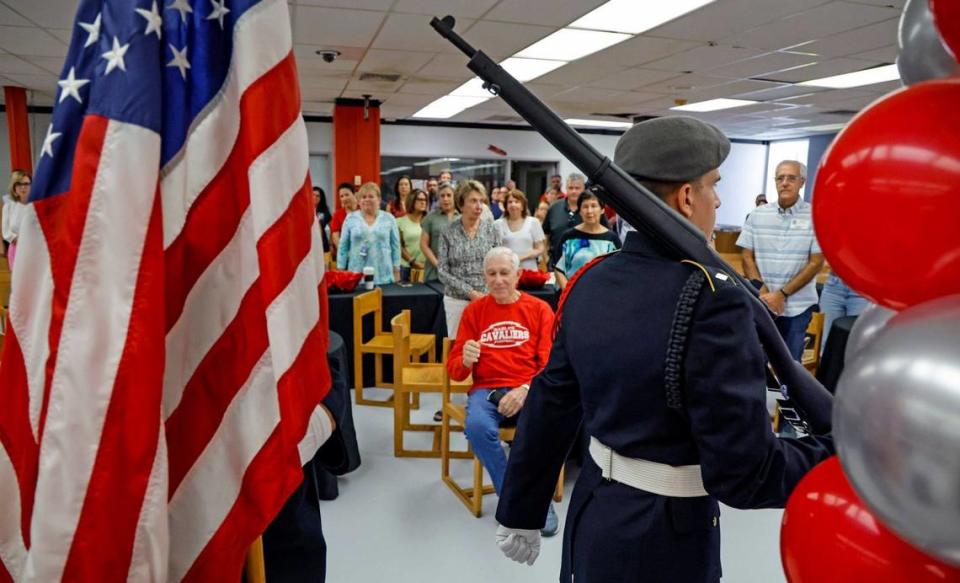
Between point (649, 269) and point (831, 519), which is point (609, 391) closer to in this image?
point (649, 269)

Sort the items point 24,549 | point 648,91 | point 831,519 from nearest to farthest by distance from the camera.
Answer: point 831,519 < point 24,549 < point 648,91

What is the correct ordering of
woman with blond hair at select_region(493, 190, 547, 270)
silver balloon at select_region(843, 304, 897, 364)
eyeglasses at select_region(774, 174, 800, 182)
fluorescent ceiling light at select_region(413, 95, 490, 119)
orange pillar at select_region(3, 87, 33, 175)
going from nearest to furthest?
1. silver balloon at select_region(843, 304, 897, 364)
2. eyeglasses at select_region(774, 174, 800, 182)
3. woman with blond hair at select_region(493, 190, 547, 270)
4. orange pillar at select_region(3, 87, 33, 175)
5. fluorescent ceiling light at select_region(413, 95, 490, 119)

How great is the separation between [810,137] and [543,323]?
12973mm

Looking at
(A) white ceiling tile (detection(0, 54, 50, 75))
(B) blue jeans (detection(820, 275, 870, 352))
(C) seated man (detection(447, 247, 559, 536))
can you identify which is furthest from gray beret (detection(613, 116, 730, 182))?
(A) white ceiling tile (detection(0, 54, 50, 75))

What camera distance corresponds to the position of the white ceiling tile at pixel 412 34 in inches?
179

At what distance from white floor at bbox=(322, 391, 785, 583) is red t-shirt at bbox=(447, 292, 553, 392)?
58cm

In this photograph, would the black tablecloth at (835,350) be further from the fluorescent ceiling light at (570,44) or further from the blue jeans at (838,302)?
the fluorescent ceiling light at (570,44)

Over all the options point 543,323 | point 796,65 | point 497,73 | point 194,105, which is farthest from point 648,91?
point 194,105

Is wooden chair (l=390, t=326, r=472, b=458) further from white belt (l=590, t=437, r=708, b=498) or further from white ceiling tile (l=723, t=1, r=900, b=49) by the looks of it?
white ceiling tile (l=723, t=1, r=900, b=49)

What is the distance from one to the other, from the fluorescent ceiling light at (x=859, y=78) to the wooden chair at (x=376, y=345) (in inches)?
216

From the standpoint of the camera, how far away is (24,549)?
0.88 meters

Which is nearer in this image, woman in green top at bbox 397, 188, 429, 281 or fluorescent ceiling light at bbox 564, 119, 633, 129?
woman in green top at bbox 397, 188, 429, 281

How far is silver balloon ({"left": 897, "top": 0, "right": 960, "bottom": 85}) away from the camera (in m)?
0.66

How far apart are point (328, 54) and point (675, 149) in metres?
5.34
